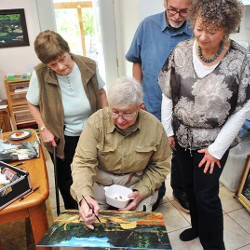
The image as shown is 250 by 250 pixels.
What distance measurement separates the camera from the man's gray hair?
116 cm

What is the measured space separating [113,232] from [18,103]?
265 centimetres

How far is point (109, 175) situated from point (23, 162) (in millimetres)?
462

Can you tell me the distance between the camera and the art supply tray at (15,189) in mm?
1068

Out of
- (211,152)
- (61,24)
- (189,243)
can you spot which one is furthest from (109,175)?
(61,24)

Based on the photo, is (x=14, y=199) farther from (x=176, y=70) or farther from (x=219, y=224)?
(x=219, y=224)

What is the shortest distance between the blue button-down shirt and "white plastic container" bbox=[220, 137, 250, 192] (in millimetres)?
838

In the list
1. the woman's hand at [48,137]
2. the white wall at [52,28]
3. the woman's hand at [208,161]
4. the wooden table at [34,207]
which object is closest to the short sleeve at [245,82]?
the woman's hand at [208,161]

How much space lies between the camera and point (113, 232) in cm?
102

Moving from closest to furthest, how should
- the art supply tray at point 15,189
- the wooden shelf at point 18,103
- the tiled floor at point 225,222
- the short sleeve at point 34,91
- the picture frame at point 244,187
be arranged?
1. the art supply tray at point 15,189
2. the short sleeve at point 34,91
3. the tiled floor at point 225,222
4. the picture frame at point 244,187
5. the wooden shelf at point 18,103

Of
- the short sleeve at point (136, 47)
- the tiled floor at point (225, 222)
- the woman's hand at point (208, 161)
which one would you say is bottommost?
the tiled floor at point (225, 222)

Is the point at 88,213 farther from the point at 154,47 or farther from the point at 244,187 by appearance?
the point at 244,187

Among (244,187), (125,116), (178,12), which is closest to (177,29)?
(178,12)

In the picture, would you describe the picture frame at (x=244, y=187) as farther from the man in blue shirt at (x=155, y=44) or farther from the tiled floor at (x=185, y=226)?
the man in blue shirt at (x=155, y=44)

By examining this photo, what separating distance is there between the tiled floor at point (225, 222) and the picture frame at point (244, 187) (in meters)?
0.07
